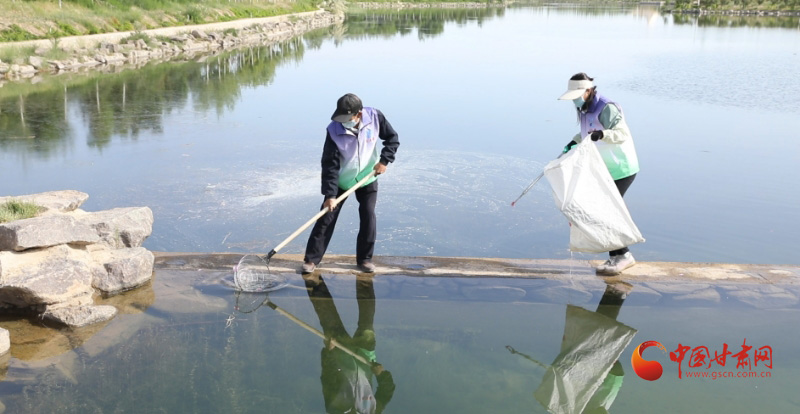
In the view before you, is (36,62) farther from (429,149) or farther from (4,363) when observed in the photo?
(4,363)

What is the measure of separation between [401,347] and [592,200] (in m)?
1.43

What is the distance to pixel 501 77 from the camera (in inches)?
645

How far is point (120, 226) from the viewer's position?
4.77 meters

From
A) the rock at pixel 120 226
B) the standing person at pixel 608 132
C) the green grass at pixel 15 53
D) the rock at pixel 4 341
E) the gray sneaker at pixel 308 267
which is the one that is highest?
the green grass at pixel 15 53

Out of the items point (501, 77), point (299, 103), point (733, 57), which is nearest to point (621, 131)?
point (299, 103)

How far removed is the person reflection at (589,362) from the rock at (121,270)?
2.24m

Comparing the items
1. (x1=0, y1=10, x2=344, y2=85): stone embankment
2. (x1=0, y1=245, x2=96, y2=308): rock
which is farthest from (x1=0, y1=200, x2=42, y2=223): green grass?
(x1=0, y1=10, x2=344, y2=85): stone embankment

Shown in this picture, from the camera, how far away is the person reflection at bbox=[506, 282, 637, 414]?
3.48m

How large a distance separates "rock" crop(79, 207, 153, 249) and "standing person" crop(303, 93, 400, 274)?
1.15m

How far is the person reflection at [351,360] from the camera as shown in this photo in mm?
3471

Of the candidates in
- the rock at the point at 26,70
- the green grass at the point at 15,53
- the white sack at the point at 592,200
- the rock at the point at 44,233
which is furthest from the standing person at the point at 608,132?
the green grass at the point at 15,53

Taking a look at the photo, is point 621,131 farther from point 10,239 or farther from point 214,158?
point 214,158

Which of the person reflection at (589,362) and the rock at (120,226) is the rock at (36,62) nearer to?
the rock at (120,226)

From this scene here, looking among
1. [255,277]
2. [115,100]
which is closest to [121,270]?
[255,277]
